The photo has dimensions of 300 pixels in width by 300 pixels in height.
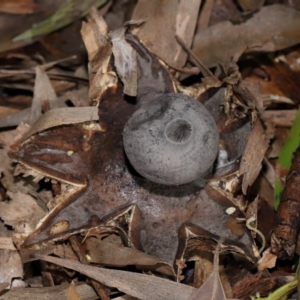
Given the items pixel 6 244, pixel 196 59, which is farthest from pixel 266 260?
pixel 6 244

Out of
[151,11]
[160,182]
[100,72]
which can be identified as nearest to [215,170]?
[160,182]

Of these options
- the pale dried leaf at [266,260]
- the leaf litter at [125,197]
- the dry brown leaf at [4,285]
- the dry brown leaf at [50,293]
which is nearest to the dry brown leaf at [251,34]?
the leaf litter at [125,197]

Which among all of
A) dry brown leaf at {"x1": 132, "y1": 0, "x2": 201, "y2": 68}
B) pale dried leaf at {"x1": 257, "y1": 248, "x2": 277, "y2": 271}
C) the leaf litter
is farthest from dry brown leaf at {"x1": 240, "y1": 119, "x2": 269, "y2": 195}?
dry brown leaf at {"x1": 132, "y1": 0, "x2": 201, "y2": 68}

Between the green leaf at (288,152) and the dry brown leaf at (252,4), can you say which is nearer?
the green leaf at (288,152)

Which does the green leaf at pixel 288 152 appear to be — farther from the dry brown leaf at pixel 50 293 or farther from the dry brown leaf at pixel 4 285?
the dry brown leaf at pixel 4 285

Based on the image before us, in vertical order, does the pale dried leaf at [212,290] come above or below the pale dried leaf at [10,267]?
above

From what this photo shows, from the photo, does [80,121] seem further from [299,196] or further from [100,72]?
[299,196]

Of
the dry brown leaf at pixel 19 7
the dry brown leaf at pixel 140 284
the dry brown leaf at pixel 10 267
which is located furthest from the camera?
the dry brown leaf at pixel 19 7
